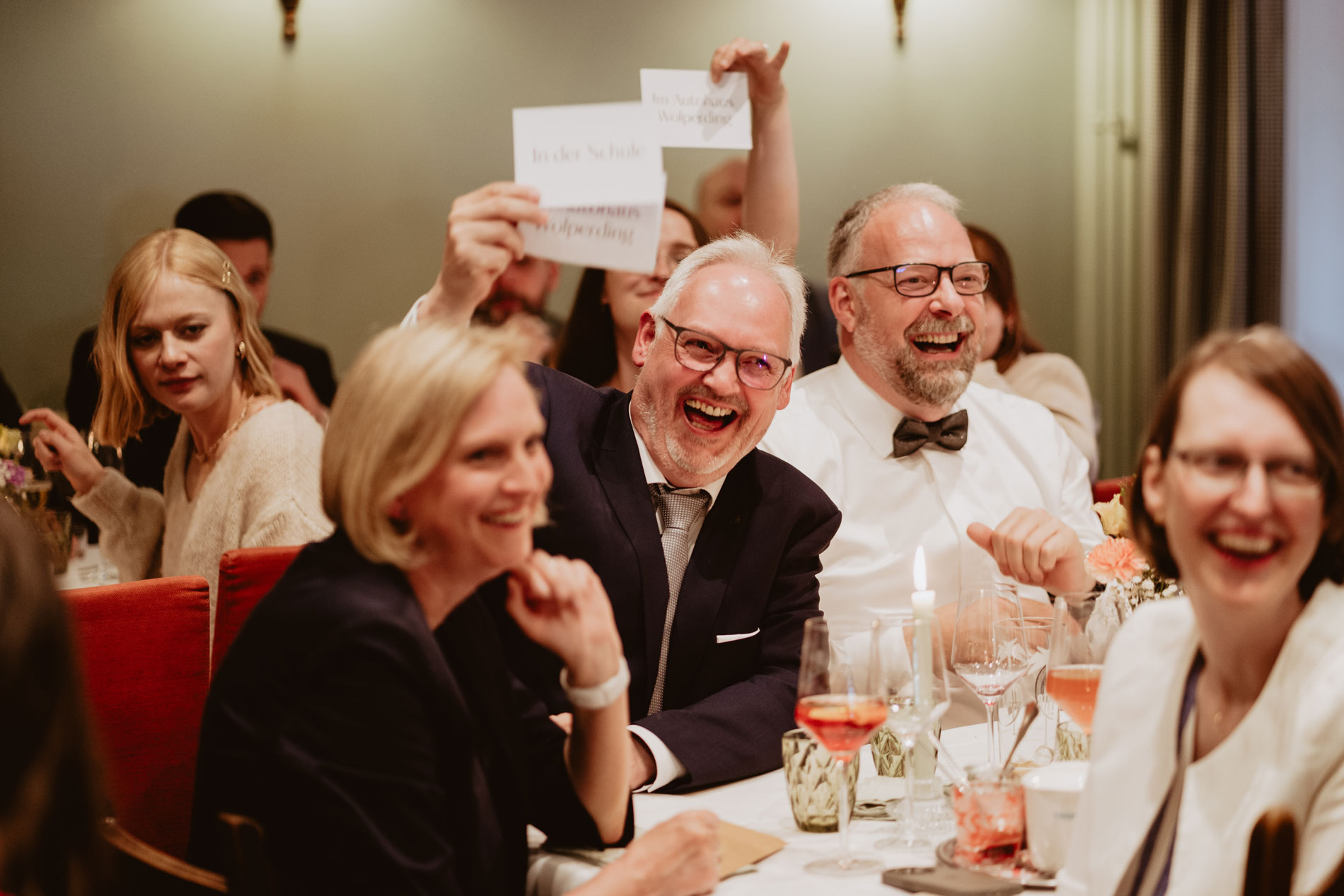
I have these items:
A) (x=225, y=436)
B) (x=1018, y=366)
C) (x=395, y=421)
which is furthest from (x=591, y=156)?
(x=1018, y=366)

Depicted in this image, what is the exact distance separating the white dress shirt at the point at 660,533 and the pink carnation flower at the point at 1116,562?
2.16ft

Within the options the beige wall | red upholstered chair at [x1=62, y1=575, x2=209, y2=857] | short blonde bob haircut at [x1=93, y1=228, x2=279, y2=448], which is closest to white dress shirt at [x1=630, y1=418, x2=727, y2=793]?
red upholstered chair at [x1=62, y1=575, x2=209, y2=857]

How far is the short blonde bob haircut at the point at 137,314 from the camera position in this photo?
9.12 feet

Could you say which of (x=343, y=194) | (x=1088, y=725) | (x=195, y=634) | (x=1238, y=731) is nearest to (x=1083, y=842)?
(x=1238, y=731)

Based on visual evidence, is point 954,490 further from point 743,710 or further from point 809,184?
point 809,184

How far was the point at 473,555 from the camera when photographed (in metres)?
1.32

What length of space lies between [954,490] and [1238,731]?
5.89ft

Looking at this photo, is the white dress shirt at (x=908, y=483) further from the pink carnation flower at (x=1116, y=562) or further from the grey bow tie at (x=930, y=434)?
the pink carnation flower at (x=1116, y=562)

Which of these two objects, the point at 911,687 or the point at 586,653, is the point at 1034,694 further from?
the point at 586,653

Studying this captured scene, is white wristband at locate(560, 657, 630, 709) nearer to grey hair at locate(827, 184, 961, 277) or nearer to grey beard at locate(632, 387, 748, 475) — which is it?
grey beard at locate(632, 387, 748, 475)

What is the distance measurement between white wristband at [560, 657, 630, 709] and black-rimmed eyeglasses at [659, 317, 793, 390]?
2.70ft

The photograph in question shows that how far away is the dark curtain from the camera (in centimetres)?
444

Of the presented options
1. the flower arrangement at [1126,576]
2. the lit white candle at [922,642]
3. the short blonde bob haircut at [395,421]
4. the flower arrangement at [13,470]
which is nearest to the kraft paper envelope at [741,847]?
the lit white candle at [922,642]

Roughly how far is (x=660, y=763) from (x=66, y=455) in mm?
2036
